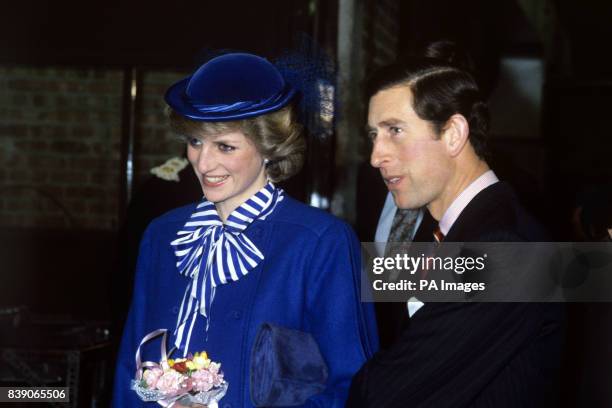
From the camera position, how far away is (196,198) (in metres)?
2.95

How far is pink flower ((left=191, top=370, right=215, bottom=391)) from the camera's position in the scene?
1.57m

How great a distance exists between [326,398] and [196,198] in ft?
4.59

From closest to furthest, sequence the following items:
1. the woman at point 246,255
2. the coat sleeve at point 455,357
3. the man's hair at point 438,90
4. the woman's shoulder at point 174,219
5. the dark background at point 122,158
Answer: the coat sleeve at point 455,357
the woman at point 246,255
the man's hair at point 438,90
the woman's shoulder at point 174,219
the dark background at point 122,158

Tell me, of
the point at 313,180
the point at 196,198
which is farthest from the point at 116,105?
the point at 196,198

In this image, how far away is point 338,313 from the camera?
5.68 ft

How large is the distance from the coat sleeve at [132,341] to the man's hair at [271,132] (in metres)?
0.34

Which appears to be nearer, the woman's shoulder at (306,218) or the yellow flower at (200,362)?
the yellow flower at (200,362)

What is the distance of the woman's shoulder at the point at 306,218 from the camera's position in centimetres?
181

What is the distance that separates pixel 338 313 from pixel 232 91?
0.53 metres

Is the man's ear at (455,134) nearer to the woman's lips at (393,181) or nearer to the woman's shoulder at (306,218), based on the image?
the woman's lips at (393,181)

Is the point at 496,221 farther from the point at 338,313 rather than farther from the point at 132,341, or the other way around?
the point at 132,341

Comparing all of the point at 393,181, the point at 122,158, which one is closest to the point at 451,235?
the point at 393,181

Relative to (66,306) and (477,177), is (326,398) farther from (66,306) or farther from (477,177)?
(66,306)

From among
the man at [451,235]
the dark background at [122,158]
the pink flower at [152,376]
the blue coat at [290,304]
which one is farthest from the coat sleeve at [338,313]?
the dark background at [122,158]
